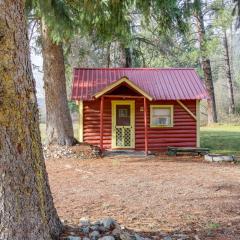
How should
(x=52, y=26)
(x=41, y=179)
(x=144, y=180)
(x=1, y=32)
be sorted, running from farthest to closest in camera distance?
(x=52, y=26), (x=144, y=180), (x=41, y=179), (x=1, y=32)

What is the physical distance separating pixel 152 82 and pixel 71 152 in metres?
4.95

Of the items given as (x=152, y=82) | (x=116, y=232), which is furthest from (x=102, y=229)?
(x=152, y=82)

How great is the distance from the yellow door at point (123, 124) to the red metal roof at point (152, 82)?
921 millimetres

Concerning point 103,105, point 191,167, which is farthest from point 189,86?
point 191,167

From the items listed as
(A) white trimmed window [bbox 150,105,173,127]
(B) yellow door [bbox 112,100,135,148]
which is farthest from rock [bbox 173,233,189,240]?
(A) white trimmed window [bbox 150,105,173,127]

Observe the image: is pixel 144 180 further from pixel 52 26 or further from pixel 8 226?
pixel 8 226

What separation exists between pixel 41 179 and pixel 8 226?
0.54 meters

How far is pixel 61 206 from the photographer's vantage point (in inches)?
284

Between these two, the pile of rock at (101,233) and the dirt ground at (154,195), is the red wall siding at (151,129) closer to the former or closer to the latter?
the dirt ground at (154,195)

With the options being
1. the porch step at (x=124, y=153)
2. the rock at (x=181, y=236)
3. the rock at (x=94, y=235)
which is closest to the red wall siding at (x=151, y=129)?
the porch step at (x=124, y=153)

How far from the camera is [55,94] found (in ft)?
48.0

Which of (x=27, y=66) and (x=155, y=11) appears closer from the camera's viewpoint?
(x=27, y=66)

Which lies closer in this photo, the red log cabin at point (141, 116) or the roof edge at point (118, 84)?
the roof edge at point (118, 84)

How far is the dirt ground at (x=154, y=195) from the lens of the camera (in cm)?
615
